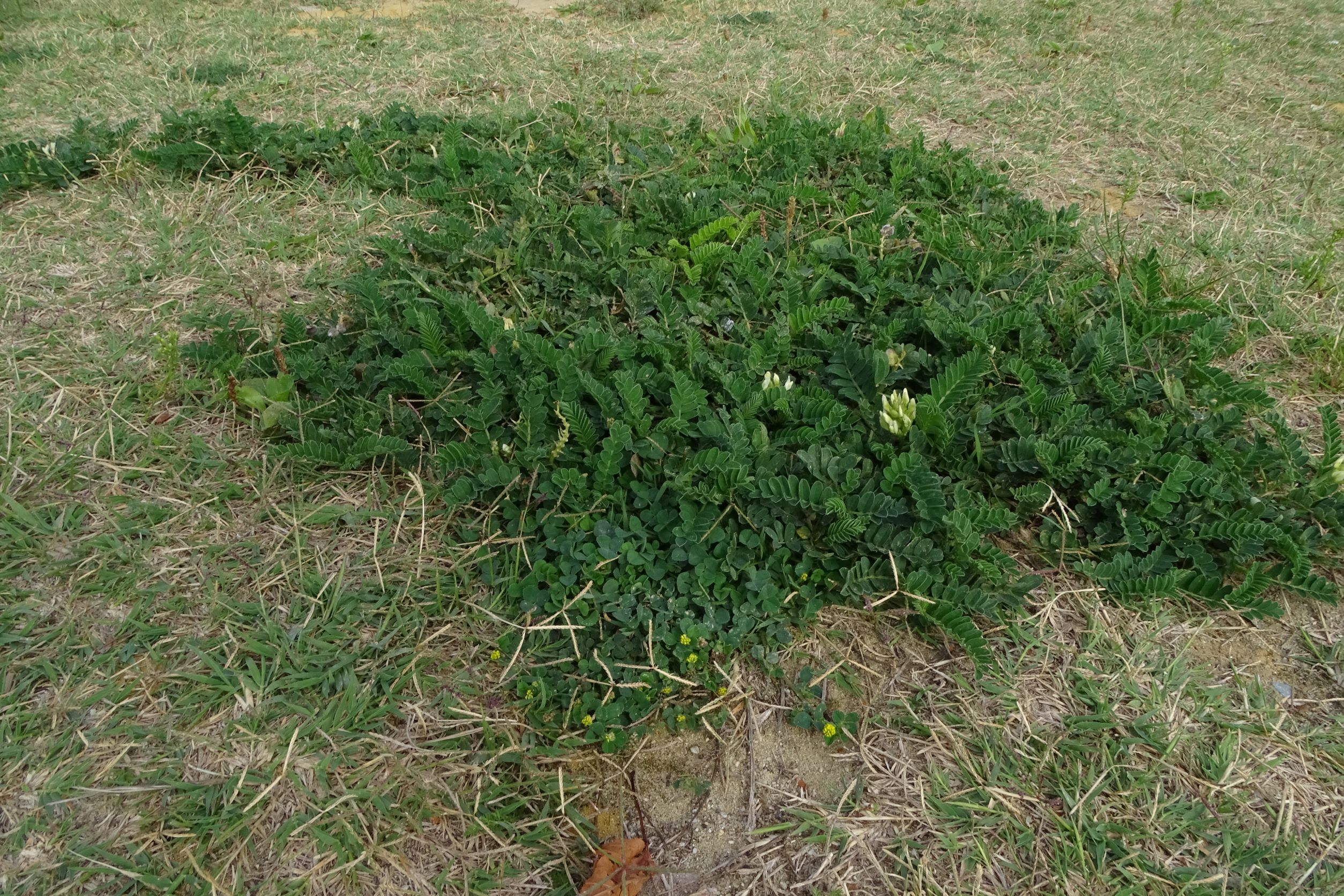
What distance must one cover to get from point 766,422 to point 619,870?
126cm

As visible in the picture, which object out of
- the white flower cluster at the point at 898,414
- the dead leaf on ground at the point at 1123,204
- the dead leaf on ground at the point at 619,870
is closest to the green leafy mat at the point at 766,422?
the white flower cluster at the point at 898,414

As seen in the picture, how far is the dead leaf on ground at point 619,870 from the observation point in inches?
65.9

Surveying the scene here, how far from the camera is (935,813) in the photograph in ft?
5.80

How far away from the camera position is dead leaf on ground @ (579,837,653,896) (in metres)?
1.67

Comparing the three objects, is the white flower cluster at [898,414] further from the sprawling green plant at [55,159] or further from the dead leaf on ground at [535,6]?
the dead leaf on ground at [535,6]

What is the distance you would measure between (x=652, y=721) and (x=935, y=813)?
651 millimetres

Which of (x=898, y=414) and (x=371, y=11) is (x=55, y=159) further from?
(x=898, y=414)

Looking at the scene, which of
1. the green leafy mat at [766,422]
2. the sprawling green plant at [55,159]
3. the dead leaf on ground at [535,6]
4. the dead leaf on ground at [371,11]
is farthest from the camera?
the dead leaf on ground at [535,6]

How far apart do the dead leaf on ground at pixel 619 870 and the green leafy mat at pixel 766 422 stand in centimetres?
23

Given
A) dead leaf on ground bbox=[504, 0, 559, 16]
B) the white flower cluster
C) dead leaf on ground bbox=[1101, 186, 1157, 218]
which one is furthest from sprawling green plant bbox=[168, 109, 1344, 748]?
dead leaf on ground bbox=[504, 0, 559, 16]

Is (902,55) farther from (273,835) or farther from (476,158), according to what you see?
(273,835)

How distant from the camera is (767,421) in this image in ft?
7.97

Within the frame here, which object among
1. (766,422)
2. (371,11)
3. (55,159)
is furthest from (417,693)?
(371,11)

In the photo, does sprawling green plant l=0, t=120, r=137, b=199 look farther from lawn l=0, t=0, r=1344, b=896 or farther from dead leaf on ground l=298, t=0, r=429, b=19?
dead leaf on ground l=298, t=0, r=429, b=19
